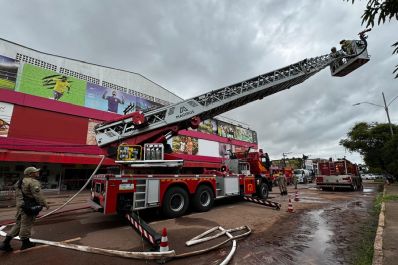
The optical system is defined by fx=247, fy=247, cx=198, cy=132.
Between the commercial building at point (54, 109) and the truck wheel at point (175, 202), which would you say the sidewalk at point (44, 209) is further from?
the truck wheel at point (175, 202)

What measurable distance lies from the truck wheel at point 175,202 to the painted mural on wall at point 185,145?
23.2 metres

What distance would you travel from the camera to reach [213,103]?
10.7m

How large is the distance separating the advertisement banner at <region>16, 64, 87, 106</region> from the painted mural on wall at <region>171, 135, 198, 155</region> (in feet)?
41.2

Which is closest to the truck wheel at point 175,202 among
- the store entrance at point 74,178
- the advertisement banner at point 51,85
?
the store entrance at point 74,178

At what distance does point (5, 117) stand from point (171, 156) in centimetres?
1727

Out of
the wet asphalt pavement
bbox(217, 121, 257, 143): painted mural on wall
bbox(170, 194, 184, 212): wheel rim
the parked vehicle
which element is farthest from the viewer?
bbox(217, 121, 257, 143): painted mural on wall

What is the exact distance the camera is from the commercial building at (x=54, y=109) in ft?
64.1

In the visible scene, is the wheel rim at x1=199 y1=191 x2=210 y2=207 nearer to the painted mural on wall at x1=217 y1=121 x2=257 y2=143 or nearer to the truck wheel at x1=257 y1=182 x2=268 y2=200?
the truck wheel at x1=257 y1=182 x2=268 y2=200

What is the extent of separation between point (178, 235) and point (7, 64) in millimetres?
23343

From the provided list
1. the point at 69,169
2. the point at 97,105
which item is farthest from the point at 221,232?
the point at 97,105

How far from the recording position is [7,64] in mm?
21281

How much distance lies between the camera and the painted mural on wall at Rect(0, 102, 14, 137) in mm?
19156

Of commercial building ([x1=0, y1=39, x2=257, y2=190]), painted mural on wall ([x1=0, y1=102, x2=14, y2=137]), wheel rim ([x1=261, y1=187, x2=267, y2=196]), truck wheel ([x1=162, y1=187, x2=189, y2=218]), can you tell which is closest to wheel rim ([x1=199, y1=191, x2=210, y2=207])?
truck wheel ([x1=162, y1=187, x2=189, y2=218])

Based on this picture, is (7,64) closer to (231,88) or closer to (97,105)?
(97,105)
